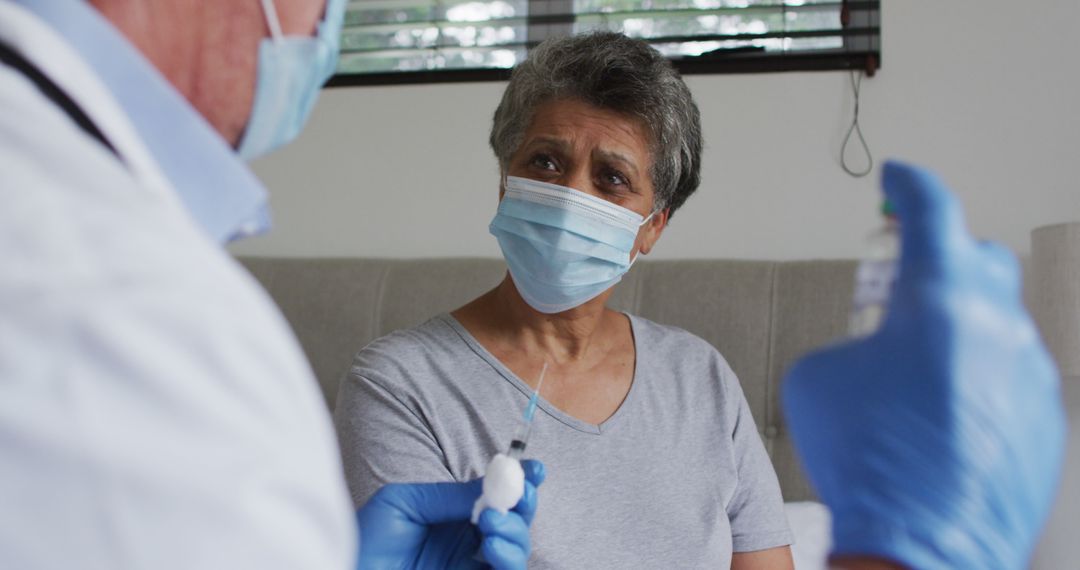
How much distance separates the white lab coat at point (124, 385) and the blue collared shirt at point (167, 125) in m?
0.05

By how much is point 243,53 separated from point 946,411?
50 centimetres

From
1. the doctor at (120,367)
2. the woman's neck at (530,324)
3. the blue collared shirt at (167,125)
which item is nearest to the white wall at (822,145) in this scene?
the woman's neck at (530,324)

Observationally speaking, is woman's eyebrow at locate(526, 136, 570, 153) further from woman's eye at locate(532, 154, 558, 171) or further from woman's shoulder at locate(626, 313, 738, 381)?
woman's shoulder at locate(626, 313, 738, 381)

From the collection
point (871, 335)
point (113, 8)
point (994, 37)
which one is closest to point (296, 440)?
point (113, 8)

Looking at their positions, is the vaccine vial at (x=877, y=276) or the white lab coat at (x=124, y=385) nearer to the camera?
the white lab coat at (x=124, y=385)

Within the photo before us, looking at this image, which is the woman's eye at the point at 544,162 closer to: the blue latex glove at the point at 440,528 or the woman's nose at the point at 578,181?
the woman's nose at the point at 578,181

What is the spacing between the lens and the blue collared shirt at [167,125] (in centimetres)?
53

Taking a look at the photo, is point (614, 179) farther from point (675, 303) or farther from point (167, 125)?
point (167, 125)

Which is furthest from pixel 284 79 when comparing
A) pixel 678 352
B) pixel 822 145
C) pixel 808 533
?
pixel 822 145

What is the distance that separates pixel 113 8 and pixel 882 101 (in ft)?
6.81

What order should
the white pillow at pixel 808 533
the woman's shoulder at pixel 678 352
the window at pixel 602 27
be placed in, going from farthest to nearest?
the window at pixel 602 27
the white pillow at pixel 808 533
the woman's shoulder at pixel 678 352

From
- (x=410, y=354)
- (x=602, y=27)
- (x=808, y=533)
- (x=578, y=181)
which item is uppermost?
(x=602, y=27)

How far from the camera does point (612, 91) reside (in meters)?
1.48

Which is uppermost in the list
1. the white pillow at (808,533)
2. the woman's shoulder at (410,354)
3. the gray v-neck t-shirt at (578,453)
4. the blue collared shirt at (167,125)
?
the blue collared shirt at (167,125)
